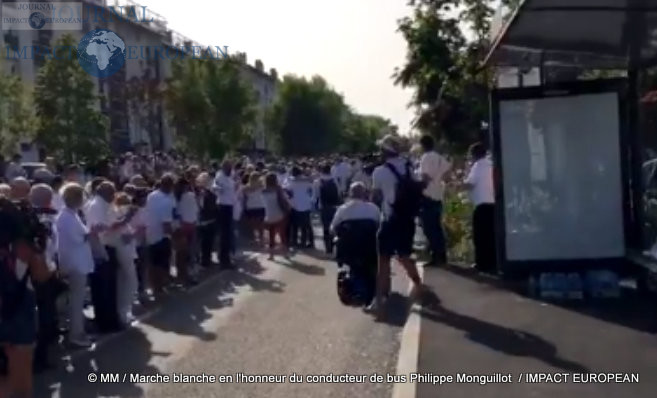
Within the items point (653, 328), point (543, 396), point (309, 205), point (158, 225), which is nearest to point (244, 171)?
point (309, 205)

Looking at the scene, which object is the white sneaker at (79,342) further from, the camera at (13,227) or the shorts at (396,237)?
the camera at (13,227)

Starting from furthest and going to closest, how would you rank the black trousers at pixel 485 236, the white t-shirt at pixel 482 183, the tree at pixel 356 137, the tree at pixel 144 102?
the tree at pixel 356 137 → the tree at pixel 144 102 → the black trousers at pixel 485 236 → the white t-shirt at pixel 482 183

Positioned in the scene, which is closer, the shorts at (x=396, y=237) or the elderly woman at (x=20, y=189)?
the elderly woman at (x=20, y=189)

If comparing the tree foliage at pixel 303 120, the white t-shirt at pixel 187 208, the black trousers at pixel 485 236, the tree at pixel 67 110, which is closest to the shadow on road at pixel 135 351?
the white t-shirt at pixel 187 208

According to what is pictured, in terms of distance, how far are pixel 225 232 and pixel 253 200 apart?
3554 mm

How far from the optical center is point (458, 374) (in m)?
9.24

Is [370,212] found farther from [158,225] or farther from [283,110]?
[283,110]

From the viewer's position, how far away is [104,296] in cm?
1316

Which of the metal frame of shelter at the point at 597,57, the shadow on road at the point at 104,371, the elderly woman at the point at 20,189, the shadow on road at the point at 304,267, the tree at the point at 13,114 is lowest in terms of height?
the shadow on road at the point at 104,371

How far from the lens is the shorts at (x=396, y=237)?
13.5 m

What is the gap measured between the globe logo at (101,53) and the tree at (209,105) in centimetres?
319

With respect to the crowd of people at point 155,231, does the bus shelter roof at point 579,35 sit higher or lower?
higher

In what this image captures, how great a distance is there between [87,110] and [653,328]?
31873 mm

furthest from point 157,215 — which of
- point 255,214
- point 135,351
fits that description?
point 255,214
